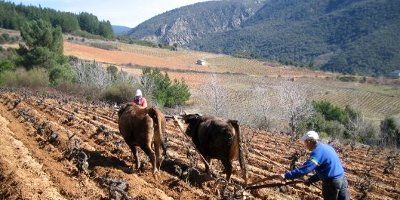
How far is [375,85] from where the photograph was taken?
86.6m

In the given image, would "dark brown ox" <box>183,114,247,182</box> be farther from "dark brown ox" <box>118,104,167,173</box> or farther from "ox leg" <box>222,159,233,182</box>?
"dark brown ox" <box>118,104,167,173</box>

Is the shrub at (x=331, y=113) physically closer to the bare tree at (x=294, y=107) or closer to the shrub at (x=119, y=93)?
the bare tree at (x=294, y=107)

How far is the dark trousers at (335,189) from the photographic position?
804 centimetres

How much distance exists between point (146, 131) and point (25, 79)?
106ft

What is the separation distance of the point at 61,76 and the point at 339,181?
38.0 metres

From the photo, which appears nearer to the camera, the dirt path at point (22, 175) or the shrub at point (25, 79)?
the dirt path at point (22, 175)

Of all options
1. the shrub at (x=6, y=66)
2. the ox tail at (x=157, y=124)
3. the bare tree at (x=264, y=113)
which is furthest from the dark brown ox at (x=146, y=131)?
the shrub at (x=6, y=66)

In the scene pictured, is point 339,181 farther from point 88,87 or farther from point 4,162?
point 88,87

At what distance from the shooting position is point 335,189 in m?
8.05

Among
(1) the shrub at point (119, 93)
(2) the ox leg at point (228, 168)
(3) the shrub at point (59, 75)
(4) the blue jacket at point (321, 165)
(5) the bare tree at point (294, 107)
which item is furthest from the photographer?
(3) the shrub at point (59, 75)

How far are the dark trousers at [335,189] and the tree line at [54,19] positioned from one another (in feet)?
272

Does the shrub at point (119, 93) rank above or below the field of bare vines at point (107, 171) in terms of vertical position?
below

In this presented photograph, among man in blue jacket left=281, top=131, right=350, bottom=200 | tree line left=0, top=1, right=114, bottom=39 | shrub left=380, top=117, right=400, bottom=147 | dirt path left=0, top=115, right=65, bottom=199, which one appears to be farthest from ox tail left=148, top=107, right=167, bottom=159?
tree line left=0, top=1, right=114, bottom=39

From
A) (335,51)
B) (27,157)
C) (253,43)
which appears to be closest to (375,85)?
(335,51)
